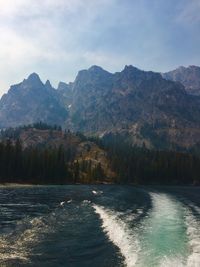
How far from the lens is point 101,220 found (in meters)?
61.1

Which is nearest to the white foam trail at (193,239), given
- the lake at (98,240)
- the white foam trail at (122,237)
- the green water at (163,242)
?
the lake at (98,240)

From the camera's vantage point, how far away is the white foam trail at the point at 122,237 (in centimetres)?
3701

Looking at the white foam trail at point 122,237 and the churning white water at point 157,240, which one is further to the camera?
the white foam trail at point 122,237

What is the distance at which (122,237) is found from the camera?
46281mm

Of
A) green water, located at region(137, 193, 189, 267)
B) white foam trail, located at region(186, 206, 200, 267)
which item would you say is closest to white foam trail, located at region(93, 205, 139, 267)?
green water, located at region(137, 193, 189, 267)

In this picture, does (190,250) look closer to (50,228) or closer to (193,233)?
(193,233)

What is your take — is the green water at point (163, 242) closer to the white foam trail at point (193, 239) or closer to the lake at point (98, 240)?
the lake at point (98, 240)

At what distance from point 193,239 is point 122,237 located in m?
8.04

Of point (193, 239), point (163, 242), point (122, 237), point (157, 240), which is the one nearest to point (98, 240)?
point (122, 237)

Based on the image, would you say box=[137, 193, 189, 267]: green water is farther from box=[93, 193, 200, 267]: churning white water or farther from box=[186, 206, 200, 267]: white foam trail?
box=[186, 206, 200, 267]: white foam trail

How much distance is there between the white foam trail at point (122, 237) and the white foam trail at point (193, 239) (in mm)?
5049

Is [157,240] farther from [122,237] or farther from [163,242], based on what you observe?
[122,237]

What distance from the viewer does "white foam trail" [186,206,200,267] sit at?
3488 cm

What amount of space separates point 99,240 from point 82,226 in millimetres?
10115
